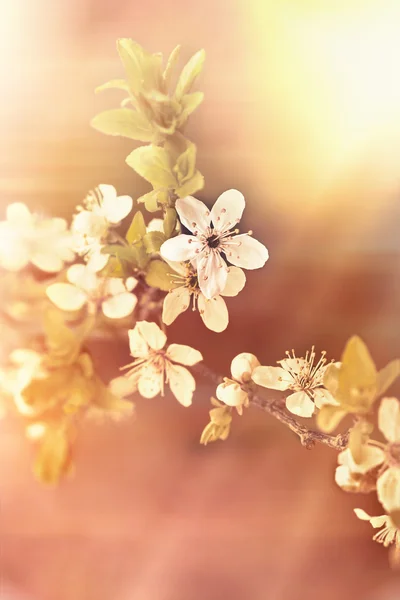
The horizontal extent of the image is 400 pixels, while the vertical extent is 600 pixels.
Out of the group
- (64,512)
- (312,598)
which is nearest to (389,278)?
(312,598)

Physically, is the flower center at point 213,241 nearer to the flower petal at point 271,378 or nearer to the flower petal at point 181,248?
the flower petal at point 181,248

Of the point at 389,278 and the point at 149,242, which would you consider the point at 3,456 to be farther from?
the point at 389,278

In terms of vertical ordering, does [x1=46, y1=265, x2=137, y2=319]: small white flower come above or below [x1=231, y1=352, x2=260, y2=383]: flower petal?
above

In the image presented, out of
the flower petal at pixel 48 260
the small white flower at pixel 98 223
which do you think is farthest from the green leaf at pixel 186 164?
the flower petal at pixel 48 260

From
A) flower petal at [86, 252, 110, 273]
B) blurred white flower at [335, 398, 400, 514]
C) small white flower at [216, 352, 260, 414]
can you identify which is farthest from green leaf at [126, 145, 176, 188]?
blurred white flower at [335, 398, 400, 514]

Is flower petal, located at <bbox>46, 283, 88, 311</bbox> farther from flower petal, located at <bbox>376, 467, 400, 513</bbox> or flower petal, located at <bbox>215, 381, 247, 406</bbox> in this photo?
flower petal, located at <bbox>376, 467, 400, 513</bbox>
